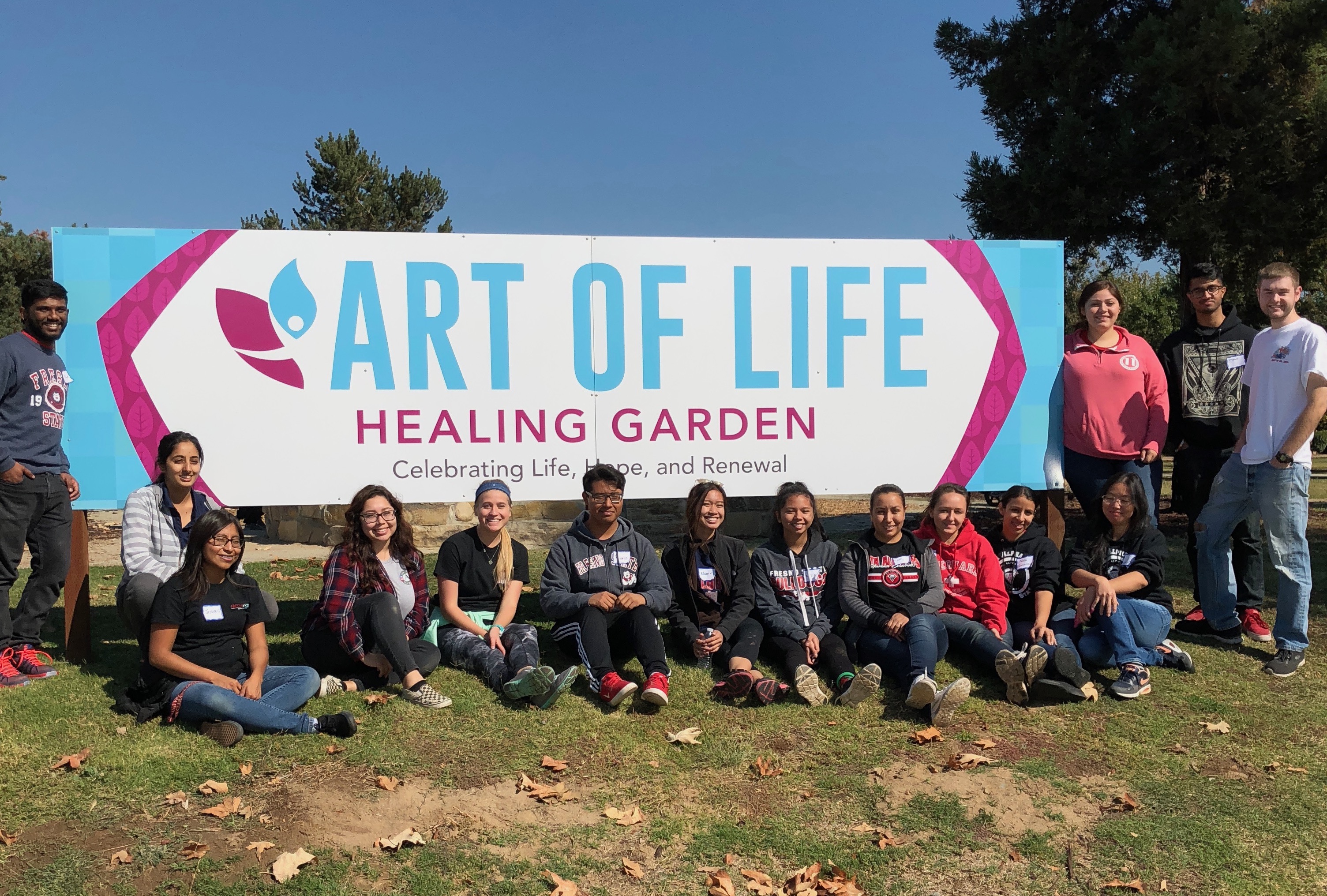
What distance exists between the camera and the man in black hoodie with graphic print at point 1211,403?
19.1 feet

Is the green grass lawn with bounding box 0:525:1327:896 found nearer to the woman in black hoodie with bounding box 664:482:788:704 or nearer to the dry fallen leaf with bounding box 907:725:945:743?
the dry fallen leaf with bounding box 907:725:945:743

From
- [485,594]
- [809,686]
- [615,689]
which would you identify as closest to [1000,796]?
[809,686]

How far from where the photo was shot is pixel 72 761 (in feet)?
13.0

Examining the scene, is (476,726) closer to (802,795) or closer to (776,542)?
(802,795)

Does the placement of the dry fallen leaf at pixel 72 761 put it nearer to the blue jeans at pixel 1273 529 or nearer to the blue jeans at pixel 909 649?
the blue jeans at pixel 909 649

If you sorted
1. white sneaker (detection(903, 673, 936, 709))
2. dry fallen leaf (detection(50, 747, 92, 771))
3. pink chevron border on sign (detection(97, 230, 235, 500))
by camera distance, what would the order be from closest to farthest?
dry fallen leaf (detection(50, 747, 92, 771)) < white sneaker (detection(903, 673, 936, 709)) < pink chevron border on sign (detection(97, 230, 235, 500))

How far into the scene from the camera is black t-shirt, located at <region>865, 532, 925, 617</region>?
16.6 ft

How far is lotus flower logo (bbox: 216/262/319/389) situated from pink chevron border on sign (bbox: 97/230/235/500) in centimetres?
27

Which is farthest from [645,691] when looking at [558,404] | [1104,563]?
[1104,563]

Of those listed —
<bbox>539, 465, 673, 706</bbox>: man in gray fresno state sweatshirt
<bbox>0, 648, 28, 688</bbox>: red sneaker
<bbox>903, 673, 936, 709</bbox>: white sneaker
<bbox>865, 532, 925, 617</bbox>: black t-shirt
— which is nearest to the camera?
<bbox>903, 673, 936, 709</bbox>: white sneaker

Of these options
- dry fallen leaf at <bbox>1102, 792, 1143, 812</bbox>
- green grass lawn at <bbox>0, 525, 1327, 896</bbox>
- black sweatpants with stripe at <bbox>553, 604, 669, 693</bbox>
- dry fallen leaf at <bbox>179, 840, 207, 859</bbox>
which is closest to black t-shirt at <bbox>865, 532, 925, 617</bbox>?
green grass lawn at <bbox>0, 525, 1327, 896</bbox>

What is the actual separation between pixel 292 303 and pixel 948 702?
14.3ft

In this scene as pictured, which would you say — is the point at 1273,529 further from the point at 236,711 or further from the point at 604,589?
the point at 236,711

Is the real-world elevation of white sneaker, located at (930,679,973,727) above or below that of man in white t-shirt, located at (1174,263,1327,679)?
below
